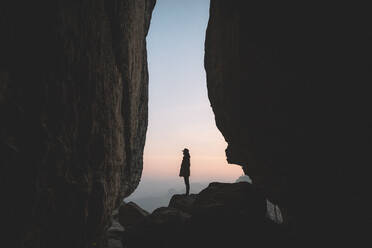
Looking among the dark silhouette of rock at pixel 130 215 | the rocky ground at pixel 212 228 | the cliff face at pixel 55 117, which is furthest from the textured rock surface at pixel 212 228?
the dark silhouette of rock at pixel 130 215

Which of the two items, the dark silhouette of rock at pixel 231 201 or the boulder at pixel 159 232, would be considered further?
the dark silhouette of rock at pixel 231 201

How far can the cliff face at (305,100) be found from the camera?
595cm

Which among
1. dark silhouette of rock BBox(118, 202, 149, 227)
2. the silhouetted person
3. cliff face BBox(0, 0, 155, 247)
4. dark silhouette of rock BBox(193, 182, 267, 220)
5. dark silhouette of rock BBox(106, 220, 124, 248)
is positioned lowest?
dark silhouette of rock BBox(118, 202, 149, 227)

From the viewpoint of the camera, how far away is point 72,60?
4312 mm

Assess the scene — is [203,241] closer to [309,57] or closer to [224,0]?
[309,57]

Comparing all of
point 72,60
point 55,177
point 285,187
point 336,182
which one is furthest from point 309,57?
point 55,177

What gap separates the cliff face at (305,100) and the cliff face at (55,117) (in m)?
5.98

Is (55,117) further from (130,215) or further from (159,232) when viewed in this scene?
(130,215)

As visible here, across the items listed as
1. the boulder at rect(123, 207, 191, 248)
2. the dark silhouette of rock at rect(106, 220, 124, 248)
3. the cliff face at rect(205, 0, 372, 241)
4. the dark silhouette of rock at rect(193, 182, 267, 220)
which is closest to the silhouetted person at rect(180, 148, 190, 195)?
the dark silhouette of rock at rect(193, 182, 267, 220)

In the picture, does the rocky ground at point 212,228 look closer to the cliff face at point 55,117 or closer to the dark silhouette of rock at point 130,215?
the dark silhouette of rock at point 130,215

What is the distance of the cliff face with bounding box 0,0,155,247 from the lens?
3023mm

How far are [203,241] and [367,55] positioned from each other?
9.65 metres

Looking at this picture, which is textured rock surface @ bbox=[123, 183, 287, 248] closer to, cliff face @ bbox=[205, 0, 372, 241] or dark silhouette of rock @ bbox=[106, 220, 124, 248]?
dark silhouette of rock @ bbox=[106, 220, 124, 248]

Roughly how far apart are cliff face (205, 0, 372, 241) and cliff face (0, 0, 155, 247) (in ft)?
19.6
